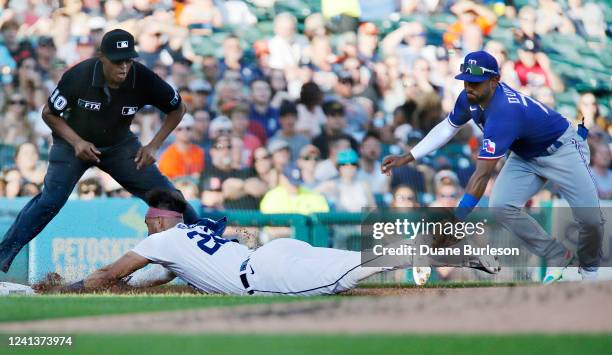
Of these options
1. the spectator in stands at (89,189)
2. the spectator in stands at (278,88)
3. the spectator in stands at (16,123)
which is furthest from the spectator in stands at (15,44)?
the spectator in stands at (278,88)

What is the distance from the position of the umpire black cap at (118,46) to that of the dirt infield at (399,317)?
10.3 ft

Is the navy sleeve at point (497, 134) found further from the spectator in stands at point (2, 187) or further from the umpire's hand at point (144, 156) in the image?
the spectator in stands at point (2, 187)

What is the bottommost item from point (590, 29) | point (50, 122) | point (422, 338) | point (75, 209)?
point (422, 338)

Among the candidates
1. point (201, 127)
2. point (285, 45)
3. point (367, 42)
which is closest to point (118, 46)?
point (201, 127)

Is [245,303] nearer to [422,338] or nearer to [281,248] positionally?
[281,248]

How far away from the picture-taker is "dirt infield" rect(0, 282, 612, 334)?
5.83 metres

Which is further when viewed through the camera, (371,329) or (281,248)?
(281,248)

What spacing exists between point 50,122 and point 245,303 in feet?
10.7

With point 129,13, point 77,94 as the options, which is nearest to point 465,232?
point 77,94

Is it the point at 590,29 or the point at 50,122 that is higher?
the point at 590,29

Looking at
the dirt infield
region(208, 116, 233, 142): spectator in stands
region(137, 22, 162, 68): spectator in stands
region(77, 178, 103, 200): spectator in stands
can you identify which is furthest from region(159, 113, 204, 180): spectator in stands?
the dirt infield

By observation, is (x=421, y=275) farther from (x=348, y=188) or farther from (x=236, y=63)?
(x=236, y=63)

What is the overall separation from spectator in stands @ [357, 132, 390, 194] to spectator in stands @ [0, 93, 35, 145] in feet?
13.3

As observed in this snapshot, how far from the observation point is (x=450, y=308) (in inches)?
248
